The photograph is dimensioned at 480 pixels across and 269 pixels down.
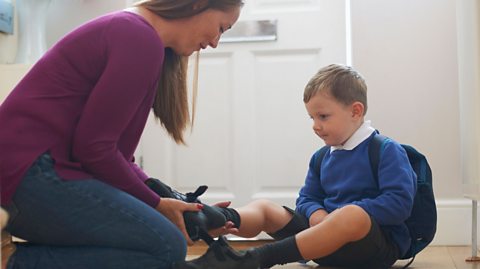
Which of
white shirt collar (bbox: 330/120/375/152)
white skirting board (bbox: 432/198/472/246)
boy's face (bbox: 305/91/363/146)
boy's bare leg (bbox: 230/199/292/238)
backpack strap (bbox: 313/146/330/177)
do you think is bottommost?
white skirting board (bbox: 432/198/472/246)

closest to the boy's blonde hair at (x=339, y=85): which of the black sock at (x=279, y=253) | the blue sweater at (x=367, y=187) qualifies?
the blue sweater at (x=367, y=187)

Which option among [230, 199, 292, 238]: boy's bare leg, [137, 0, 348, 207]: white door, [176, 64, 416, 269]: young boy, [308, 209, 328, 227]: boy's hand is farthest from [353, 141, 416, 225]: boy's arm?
[137, 0, 348, 207]: white door

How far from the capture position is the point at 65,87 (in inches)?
47.9

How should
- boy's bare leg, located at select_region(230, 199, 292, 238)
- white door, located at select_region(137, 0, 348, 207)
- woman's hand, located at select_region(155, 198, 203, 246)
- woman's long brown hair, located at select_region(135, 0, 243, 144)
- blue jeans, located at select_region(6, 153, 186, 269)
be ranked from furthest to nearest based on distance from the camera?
white door, located at select_region(137, 0, 348, 207) < boy's bare leg, located at select_region(230, 199, 292, 238) < woman's long brown hair, located at select_region(135, 0, 243, 144) < woman's hand, located at select_region(155, 198, 203, 246) < blue jeans, located at select_region(6, 153, 186, 269)

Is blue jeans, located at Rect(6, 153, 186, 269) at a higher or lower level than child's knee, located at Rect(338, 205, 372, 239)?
higher

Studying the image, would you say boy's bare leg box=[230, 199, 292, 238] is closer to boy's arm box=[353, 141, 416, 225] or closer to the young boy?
the young boy

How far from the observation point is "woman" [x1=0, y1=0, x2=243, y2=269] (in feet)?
3.80

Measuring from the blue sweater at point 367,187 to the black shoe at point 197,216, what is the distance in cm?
33

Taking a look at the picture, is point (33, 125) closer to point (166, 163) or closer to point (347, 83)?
point (347, 83)

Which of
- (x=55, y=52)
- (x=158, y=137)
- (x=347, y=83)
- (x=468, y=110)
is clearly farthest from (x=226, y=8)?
(x=158, y=137)

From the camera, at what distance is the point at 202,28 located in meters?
1.33

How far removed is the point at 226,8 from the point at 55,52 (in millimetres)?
343

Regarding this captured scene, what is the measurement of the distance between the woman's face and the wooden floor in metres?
0.64

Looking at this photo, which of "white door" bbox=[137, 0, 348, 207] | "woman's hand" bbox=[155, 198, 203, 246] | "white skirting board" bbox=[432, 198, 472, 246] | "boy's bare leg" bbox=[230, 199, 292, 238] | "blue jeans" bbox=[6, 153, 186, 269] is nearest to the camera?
"blue jeans" bbox=[6, 153, 186, 269]
